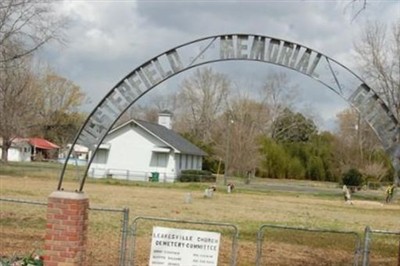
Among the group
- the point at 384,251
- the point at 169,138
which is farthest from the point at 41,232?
the point at 169,138

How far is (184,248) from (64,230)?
1.76 metres

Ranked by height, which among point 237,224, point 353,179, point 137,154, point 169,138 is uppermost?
point 169,138

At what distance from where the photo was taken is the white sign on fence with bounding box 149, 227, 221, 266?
932 centimetres

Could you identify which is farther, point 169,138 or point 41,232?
point 169,138

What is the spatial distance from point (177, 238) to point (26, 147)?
94732mm

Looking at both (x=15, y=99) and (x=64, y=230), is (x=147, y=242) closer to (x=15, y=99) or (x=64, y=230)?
(x=64, y=230)

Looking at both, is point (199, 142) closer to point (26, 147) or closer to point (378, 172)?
point (378, 172)

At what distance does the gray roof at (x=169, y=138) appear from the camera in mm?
60844

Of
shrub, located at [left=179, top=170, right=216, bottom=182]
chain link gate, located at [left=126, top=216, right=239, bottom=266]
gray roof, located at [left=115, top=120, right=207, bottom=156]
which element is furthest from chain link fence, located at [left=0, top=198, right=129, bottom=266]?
gray roof, located at [left=115, top=120, right=207, bottom=156]

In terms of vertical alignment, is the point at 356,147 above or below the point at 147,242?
above

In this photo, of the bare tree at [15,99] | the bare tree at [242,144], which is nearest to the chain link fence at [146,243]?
the bare tree at [15,99]

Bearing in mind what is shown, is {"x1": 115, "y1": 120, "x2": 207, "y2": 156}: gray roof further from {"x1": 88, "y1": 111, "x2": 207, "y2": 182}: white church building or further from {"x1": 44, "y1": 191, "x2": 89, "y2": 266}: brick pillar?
{"x1": 44, "y1": 191, "x2": 89, "y2": 266}: brick pillar

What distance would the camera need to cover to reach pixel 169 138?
63.2 metres

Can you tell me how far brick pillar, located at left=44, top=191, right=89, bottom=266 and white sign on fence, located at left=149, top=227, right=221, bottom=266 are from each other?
44.1 inches
